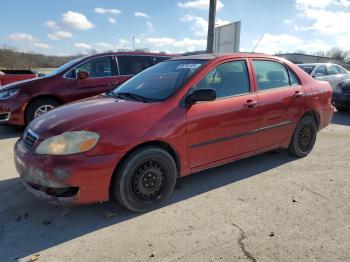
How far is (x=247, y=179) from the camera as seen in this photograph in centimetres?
456

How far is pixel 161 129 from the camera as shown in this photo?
11.7ft

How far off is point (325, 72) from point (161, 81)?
33.8ft

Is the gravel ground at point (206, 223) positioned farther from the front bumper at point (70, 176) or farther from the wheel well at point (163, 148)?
the wheel well at point (163, 148)

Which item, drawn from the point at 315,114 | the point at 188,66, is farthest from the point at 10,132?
the point at 315,114

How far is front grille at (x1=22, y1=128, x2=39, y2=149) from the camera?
3428 mm

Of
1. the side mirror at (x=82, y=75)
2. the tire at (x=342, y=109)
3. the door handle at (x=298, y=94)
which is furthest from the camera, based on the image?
the tire at (x=342, y=109)

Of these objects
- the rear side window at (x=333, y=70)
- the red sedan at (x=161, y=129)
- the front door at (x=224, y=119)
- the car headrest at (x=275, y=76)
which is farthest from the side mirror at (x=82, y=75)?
the rear side window at (x=333, y=70)

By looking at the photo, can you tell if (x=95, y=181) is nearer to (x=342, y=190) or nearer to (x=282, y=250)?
(x=282, y=250)

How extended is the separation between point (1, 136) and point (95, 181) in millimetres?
4735

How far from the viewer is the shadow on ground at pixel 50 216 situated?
3.07 m

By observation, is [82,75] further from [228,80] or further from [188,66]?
[228,80]

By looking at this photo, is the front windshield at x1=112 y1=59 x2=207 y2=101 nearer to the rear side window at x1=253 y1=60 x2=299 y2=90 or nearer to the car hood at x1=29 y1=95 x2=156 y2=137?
the car hood at x1=29 y1=95 x2=156 y2=137

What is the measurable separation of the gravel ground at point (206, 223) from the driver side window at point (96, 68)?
3.34 meters

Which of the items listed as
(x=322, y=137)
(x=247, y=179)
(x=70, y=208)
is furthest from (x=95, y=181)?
(x=322, y=137)
